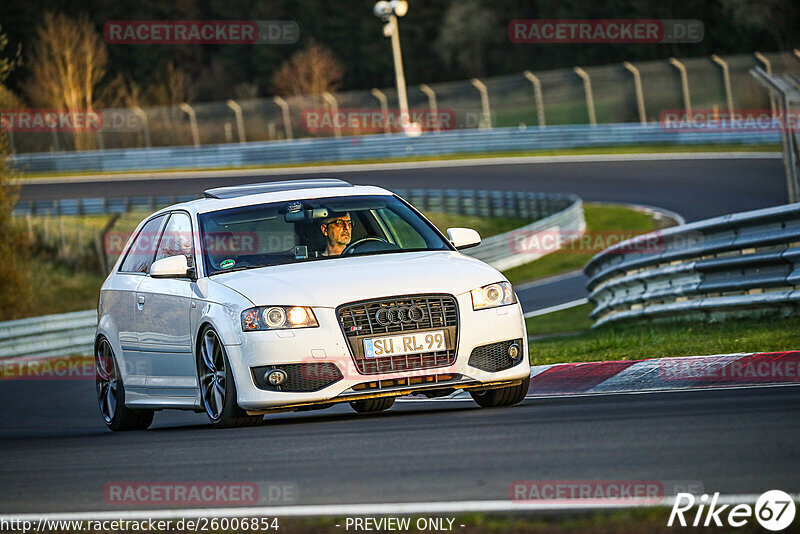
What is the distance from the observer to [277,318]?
27.7ft

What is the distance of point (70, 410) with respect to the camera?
13.6 m

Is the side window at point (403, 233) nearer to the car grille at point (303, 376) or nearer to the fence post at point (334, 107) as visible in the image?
the car grille at point (303, 376)

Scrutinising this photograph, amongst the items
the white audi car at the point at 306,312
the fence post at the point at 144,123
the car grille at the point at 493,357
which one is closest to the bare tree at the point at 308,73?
the fence post at the point at 144,123

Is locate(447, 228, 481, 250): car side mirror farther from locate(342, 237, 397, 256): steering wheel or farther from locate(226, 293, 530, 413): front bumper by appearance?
locate(226, 293, 530, 413): front bumper

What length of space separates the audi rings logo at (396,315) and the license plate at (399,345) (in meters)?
0.09

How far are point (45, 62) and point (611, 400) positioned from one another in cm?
5991

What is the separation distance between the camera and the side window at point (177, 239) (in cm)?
976

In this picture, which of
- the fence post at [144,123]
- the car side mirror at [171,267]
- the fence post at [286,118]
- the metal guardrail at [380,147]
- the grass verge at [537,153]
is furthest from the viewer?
the fence post at [144,123]

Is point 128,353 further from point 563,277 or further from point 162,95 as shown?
point 162,95

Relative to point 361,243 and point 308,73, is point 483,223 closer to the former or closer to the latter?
point 361,243

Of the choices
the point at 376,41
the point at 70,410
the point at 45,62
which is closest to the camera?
the point at 70,410

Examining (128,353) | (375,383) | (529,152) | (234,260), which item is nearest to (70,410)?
(128,353)

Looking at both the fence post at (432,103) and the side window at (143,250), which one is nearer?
the side window at (143,250)

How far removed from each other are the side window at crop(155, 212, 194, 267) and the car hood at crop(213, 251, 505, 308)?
66 centimetres
